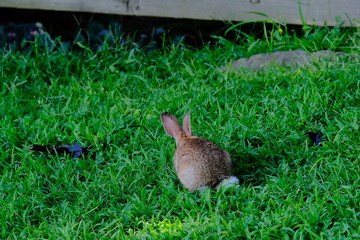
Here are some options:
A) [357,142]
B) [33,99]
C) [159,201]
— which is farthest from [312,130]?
[33,99]

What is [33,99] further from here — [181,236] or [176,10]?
[181,236]

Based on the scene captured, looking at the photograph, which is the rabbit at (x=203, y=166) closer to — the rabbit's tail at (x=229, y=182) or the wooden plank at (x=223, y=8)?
the rabbit's tail at (x=229, y=182)

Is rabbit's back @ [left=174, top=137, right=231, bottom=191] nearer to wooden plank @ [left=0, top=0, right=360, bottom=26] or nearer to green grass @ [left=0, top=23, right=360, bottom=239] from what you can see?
green grass @ [left=0, top=23, right=360, bottom=239]

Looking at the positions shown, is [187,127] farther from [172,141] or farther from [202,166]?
[202,166]

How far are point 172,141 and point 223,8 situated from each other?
212 centimetres

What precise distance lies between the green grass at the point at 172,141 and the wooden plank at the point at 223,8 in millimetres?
244

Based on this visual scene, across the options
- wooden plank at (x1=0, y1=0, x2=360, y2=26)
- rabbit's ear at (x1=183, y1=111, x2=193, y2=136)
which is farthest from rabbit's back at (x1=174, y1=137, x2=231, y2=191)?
wooden plank at (x1=0, y1=0, x2=360, y2=26)

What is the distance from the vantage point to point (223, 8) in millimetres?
6023

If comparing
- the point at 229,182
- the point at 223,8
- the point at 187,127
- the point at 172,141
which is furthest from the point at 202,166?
the point at 223,8

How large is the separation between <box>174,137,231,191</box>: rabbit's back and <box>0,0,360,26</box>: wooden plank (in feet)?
8.13

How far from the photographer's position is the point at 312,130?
419 cm

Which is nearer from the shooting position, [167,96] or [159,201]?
[159,201]

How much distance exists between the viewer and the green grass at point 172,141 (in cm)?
341

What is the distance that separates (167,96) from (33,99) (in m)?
1.20
